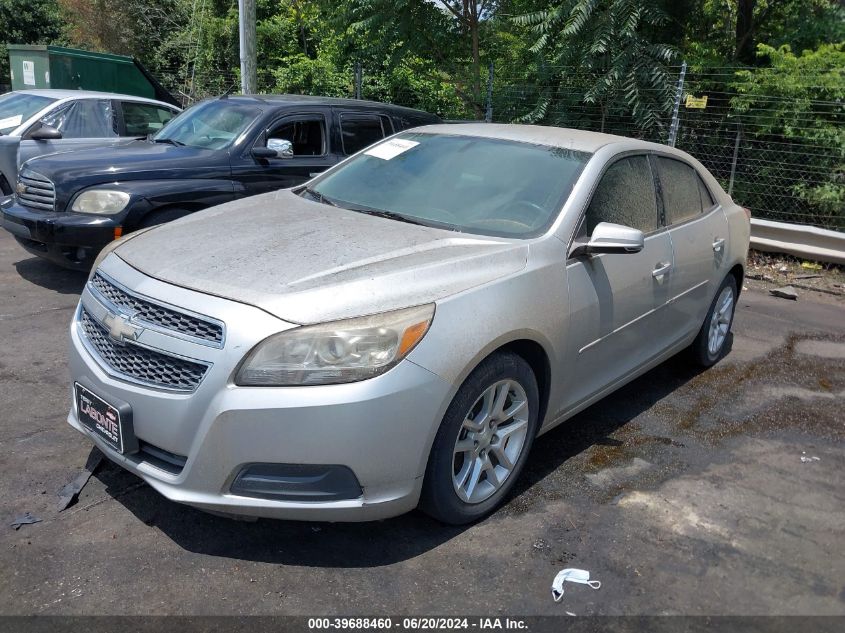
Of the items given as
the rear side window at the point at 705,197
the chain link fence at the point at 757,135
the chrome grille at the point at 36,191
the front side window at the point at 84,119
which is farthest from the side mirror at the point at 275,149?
the chain link fence at the point at 757,135

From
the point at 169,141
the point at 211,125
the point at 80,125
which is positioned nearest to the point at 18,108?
the point at 80,125

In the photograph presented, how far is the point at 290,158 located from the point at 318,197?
9.49 feet

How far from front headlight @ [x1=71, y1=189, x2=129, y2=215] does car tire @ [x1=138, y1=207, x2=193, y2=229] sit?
196mm

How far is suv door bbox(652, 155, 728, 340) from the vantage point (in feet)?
15.3

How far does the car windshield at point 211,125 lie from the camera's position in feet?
22.7

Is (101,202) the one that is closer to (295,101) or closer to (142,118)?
(295,101)

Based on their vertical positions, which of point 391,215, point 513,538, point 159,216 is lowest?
point 513,538

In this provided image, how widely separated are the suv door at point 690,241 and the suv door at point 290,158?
3.12 metres

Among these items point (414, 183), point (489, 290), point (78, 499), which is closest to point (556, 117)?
point (414, 183)

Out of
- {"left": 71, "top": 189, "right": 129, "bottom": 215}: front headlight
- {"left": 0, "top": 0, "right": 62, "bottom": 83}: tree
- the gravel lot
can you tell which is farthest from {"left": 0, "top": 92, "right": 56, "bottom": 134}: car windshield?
{"left": 0, "top": 0, "right": 62, "bottom": 83}: tree

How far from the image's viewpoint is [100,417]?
3.10m

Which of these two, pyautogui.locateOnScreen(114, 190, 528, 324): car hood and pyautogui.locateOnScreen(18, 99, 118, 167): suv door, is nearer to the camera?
pyautogui.locateOnScreen(114, 190, 528, 324): car hood

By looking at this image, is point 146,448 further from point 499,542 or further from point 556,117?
point 556,117

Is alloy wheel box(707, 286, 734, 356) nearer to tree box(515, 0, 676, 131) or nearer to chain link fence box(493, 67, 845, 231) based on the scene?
chain link fence box(493, 67, 845, 231)
